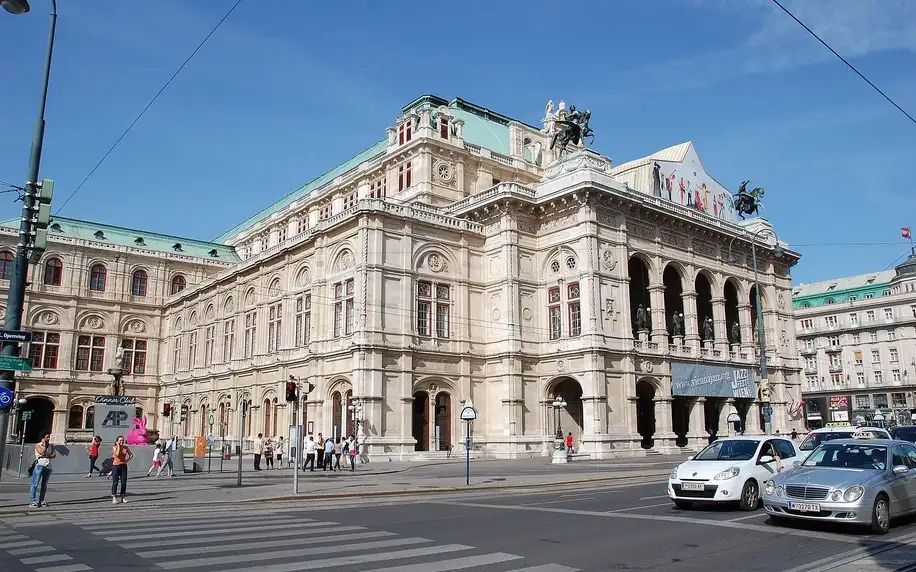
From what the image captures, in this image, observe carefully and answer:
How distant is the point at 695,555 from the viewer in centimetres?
1020

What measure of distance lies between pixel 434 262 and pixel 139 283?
40770 mm

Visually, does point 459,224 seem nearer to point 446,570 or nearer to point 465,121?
point 465,121

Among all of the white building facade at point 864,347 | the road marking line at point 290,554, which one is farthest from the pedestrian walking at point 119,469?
the white building facade at point 864,347

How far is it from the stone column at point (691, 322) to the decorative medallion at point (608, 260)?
8.39 metres

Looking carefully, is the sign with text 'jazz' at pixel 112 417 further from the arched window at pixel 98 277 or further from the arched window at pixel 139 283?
the arched window at pixel 139 283

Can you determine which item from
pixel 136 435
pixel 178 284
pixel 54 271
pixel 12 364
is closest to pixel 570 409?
pixel 136 435

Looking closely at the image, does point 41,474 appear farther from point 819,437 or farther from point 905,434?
point 905,434

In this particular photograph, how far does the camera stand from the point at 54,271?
67.4 meters

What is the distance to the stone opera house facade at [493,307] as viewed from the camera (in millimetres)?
42562

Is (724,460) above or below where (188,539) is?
above

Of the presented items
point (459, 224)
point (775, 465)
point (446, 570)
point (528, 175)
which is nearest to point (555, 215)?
point (459, 224)

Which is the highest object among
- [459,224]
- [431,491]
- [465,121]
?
[465,121]

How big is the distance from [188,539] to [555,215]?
36936 mm

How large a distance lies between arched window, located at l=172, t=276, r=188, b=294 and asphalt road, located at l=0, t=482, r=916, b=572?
200ft
